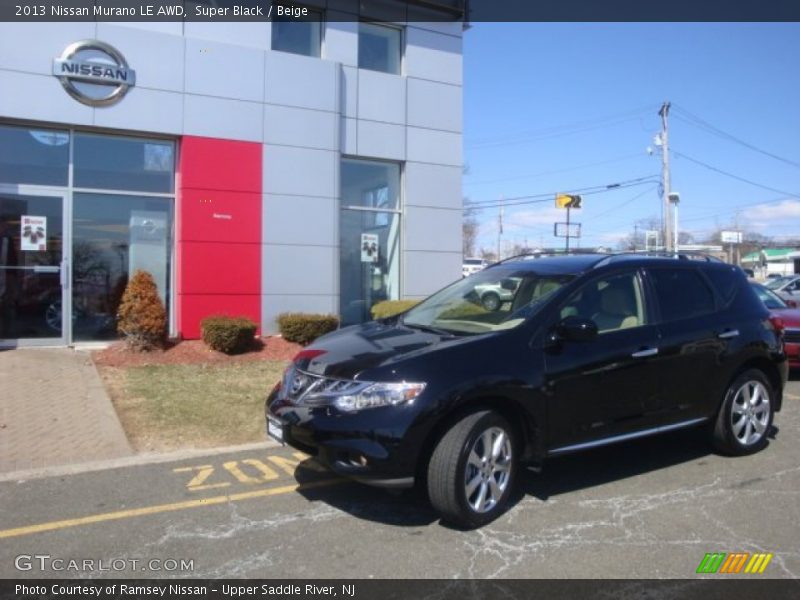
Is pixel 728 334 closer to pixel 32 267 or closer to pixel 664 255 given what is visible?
pixel 664 255

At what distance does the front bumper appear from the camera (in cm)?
409

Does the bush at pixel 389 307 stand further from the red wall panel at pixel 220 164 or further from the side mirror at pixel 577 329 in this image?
the side mirror at pixel 577 329

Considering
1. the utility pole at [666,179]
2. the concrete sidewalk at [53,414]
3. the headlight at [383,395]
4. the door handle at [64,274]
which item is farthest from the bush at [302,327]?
the utility pole at [666,179]

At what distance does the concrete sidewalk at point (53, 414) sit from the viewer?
606cm

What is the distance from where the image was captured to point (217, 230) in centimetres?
1196

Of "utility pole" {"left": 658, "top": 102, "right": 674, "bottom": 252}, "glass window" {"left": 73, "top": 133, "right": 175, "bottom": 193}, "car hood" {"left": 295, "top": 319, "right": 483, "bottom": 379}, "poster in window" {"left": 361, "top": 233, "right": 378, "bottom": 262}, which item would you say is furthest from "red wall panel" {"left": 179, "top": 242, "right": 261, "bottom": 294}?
"utility pole" {"left": 658, "top": 102, "right": 674, "bottom": 252}

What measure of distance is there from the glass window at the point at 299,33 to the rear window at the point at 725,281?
952 cm

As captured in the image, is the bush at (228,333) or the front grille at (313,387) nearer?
the front grille at (313,387)

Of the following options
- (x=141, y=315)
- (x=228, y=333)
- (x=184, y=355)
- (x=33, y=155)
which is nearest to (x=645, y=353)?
(x=228, y=333)

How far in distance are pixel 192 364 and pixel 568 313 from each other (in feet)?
22.1

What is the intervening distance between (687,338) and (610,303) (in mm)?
763

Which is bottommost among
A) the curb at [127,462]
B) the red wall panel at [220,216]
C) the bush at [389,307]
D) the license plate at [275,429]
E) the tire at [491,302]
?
the curb at [127,462]

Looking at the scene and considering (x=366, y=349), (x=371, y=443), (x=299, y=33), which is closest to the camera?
(x=371, y=443)

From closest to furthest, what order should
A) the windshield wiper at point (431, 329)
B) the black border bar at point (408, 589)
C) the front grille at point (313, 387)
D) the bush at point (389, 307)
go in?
the black border bar at point (408, 589) < the front grille at point (313, 387) < the windshield wiper at point (431, 329) < the bush at point (389, 307)
